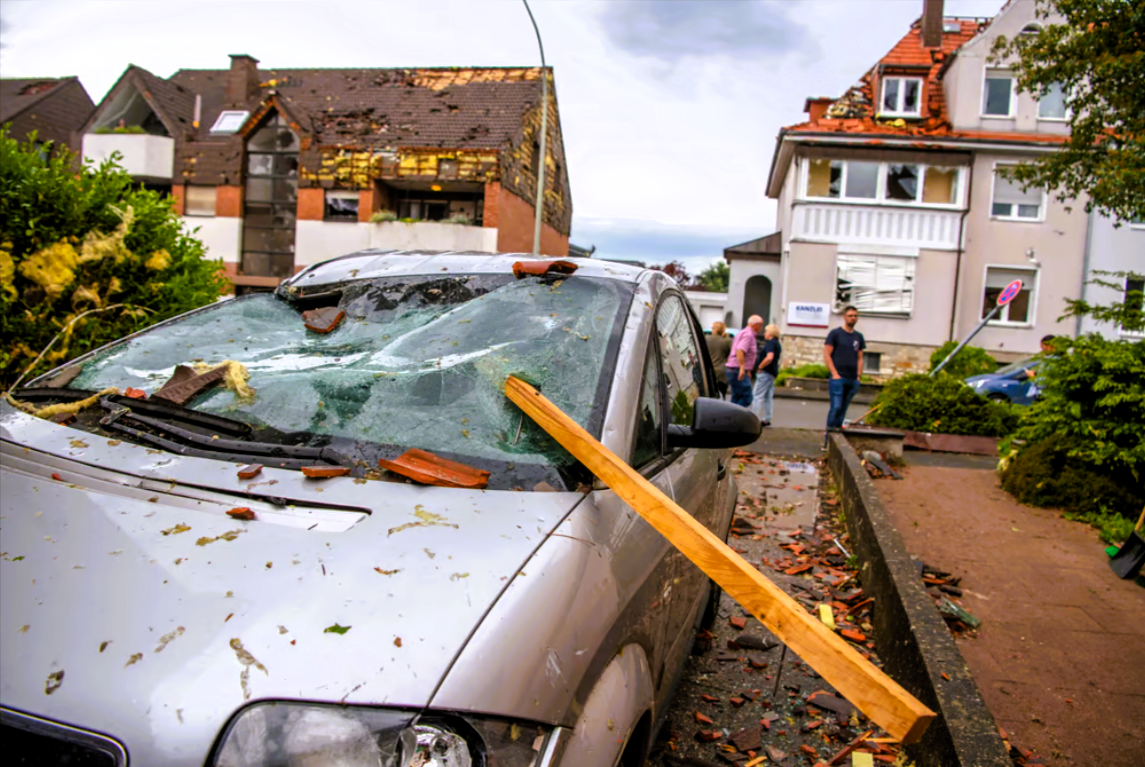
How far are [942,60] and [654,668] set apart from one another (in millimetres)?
30414

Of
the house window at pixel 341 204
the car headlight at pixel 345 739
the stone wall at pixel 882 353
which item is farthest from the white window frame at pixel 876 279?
the car headlight at pixel 345 739

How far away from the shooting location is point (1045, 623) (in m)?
4.36

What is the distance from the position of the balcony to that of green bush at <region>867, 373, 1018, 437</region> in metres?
31.4

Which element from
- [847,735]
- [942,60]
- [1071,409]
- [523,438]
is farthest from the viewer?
[942,60]

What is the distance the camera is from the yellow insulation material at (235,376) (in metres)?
2.38

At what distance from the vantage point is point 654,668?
7.30 feet

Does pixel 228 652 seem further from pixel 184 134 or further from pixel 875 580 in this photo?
pixel 184 134

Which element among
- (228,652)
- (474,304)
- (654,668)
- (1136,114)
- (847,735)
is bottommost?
(847,735)

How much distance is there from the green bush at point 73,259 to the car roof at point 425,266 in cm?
176

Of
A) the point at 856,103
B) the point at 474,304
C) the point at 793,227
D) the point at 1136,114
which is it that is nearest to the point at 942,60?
the point at 856,103

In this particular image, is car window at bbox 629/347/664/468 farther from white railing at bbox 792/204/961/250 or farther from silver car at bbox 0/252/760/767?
white railing at bbox 792/204/961/250

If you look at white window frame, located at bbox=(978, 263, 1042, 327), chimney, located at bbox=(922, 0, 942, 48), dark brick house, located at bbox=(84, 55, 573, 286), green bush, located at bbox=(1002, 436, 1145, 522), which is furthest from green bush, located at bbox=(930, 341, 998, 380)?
dark brick house, located at bbox=(84, 55, 573, 286)

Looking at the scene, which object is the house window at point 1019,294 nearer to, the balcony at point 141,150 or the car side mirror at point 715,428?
the car side mirror at point 715,428

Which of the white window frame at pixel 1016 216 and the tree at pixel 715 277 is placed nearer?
the white window frame at pixel 1016 216
